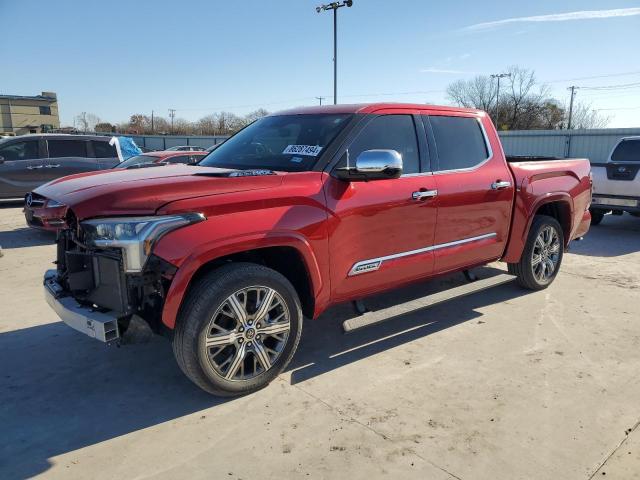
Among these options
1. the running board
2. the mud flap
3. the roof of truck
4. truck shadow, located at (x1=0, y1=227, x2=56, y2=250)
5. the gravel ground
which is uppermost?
the roof of truck

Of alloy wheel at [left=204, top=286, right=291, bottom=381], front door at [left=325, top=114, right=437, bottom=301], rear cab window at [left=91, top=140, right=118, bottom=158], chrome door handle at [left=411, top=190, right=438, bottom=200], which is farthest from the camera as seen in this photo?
rear cab window at [left=91, top=140, right=118, bottom=158]

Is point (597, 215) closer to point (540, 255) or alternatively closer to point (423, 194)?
point (540, 255)

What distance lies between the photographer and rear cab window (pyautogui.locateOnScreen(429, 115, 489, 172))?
4.51 m

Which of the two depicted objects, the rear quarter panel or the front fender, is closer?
the front fender

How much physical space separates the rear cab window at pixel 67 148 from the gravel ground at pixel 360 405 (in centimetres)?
846

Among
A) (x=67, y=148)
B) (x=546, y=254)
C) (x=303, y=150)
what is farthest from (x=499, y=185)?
(x=67, y=148)

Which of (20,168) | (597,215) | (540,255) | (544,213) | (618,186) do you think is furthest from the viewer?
(20,168)

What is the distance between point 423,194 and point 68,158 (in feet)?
36.0

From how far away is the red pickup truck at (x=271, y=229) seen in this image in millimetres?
3018

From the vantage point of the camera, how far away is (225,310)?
3246 millimetres

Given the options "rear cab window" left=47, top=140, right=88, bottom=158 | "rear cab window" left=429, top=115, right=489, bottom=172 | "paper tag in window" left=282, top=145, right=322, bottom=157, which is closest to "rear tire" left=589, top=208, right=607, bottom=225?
"rear cab window" left=429, top=115, right=489, bottom=172

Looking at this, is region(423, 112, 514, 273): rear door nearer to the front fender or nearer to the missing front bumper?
the front fender

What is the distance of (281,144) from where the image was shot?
4.17 metres

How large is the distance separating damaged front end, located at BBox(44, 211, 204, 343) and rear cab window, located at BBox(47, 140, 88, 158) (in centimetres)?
1025
